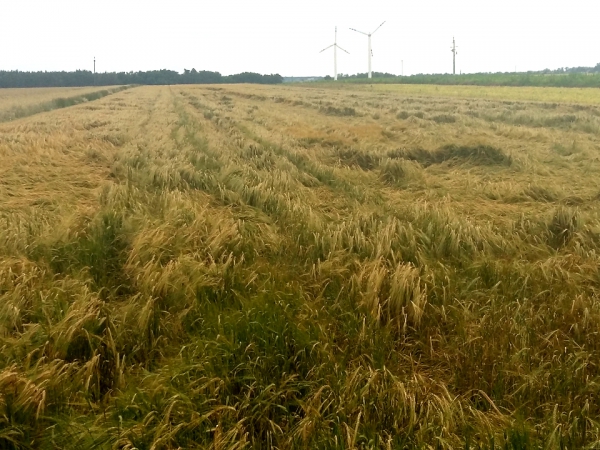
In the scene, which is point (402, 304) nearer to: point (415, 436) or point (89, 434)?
point (415, 436)

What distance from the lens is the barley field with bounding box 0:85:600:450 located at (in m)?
2.19

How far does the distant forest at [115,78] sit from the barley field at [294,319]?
100m

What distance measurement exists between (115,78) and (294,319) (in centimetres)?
11341

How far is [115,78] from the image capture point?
4016 inches

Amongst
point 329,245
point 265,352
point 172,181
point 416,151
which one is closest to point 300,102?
point 416,151

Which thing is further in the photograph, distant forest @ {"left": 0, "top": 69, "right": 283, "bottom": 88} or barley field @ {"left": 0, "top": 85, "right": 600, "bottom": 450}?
distant forest @ {"left": 0, "top": 69, "right": 283, "bottom": 88}

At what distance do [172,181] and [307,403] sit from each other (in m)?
5.38

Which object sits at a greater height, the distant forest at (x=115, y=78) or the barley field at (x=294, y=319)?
the distant forest at (x=115, y=78)

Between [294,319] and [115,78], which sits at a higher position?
[115,78]

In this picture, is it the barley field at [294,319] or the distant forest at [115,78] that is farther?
the distant forest at [115,78]

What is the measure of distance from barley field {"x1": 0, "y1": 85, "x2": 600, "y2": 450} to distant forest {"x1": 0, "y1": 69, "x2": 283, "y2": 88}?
3946 inches

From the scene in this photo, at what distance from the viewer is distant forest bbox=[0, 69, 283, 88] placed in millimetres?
88125

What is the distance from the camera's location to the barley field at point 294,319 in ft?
7.20

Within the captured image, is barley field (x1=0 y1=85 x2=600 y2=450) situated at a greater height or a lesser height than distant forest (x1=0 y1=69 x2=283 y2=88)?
lesser
